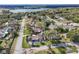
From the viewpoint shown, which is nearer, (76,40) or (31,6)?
(76,40)

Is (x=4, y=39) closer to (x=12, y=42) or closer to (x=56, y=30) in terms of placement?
(x=12, y=42)

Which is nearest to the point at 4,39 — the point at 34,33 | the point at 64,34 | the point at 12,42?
the point at 12,42

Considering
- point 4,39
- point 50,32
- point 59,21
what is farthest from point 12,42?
point 59,21
